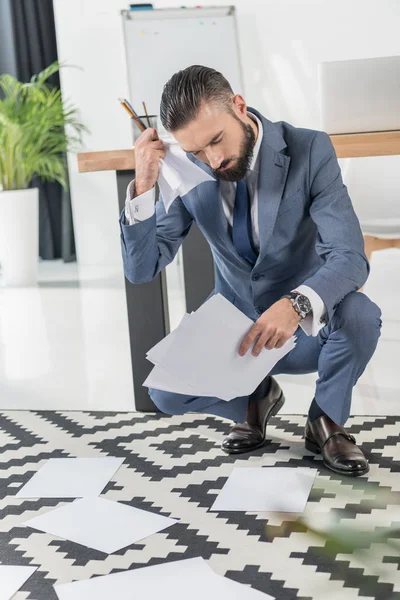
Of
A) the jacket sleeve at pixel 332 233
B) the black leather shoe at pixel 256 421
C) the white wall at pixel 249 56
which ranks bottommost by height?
the black leather shoe at pixel 256 421

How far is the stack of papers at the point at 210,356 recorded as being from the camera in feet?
5.74

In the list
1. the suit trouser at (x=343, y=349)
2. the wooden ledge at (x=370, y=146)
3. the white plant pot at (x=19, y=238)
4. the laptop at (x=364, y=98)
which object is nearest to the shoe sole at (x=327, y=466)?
the suit trouser at (x=343, y=349)

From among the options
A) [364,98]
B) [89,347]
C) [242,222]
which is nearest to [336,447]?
[242,222]

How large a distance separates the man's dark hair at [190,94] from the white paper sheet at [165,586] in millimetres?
858

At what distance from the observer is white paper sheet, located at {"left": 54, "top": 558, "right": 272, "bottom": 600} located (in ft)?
4.83

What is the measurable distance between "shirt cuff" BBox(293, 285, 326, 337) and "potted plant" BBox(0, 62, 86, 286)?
3.34m

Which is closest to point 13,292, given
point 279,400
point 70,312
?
point 70,312

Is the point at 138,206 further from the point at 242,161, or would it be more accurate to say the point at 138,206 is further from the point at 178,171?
the point at 242,161

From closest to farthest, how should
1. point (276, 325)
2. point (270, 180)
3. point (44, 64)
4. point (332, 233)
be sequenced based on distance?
point (276, 325), point (332, 233), point (270, 180), point (44, 64)

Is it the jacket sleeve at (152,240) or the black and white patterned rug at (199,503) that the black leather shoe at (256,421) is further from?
the jacket sleeve at (152,240)

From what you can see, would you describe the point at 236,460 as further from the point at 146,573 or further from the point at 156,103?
the point at 156,103

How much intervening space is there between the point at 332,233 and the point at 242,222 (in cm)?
24

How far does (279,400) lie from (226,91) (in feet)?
2.63

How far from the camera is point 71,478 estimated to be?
205cm
